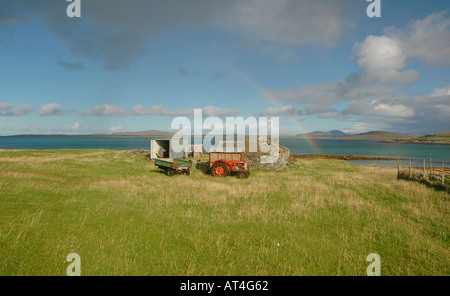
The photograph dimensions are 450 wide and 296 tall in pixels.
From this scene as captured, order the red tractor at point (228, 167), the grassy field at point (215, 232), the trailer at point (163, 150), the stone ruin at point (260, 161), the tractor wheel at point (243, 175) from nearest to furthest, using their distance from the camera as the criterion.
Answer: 1. the grassy field at point (215, 232)
2. the tractor wheel at point (243, 175)
3. the red tractor at point (228, 167)
4. the stone ruin at point (260, 161)
5. the trailer at point (163, 150)

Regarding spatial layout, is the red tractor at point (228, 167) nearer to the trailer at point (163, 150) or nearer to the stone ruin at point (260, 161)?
the stone ruin at point (260, 161)

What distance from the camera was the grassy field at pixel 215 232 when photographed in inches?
248

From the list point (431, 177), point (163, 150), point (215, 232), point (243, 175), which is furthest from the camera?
point (163, 150)

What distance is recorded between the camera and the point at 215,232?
8477 millimetres

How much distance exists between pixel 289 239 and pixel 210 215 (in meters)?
3.77

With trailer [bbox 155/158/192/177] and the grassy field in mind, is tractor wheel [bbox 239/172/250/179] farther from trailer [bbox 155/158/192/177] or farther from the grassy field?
the grassy field

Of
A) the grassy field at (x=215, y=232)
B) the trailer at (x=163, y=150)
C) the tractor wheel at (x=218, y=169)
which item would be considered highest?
the trailer at (x=163, y=150)

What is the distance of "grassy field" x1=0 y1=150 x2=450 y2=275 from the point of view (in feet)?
20.6

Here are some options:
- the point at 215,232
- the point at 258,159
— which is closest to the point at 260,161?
the point at 258,159

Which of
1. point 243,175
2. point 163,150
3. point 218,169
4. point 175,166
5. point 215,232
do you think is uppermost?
point 163,150

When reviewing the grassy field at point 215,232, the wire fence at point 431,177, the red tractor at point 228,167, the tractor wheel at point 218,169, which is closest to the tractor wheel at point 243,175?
the red tractor at point 228,167

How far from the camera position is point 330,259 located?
269 inches

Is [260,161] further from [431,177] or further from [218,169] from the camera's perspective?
[431,177]

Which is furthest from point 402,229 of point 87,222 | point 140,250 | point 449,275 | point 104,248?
point 87,222
